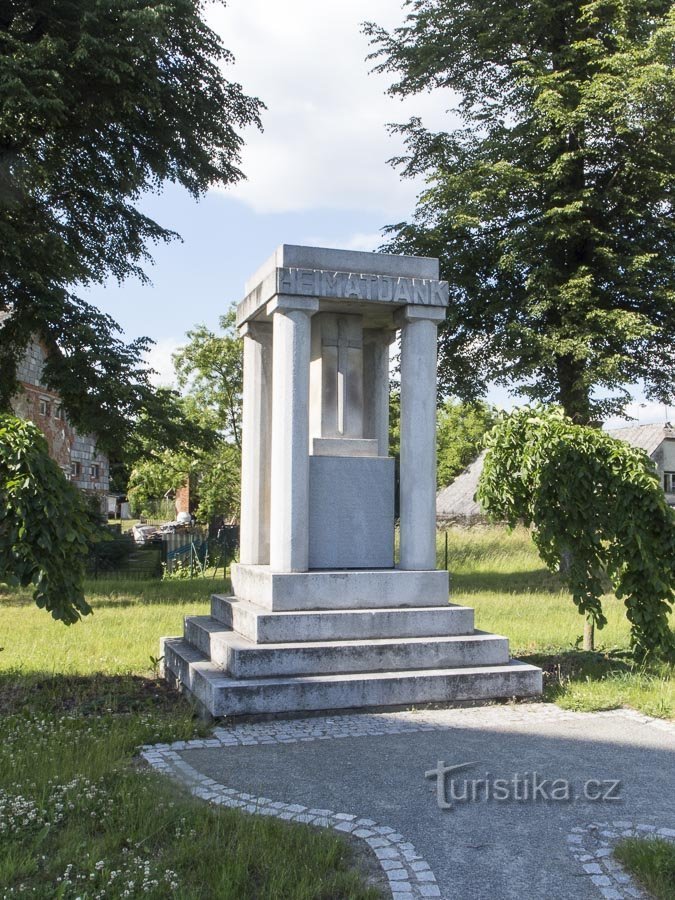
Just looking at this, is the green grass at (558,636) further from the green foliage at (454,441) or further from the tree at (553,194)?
the green foliage at (454,441)

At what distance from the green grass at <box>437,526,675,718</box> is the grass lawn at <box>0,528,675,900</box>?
2 centimetres

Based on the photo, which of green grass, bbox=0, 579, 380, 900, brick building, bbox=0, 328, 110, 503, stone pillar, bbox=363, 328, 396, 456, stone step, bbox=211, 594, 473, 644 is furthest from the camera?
brick building, bbox=0, 328, 110, 503

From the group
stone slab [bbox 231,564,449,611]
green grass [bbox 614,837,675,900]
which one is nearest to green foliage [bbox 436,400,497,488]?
stone slab [bbox 231,564,449,611]

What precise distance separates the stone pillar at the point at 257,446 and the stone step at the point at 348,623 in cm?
117

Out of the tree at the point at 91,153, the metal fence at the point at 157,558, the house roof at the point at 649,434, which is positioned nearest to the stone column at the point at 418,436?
the tree at the point at 91,153

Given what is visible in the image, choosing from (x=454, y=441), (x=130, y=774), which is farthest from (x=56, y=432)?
(x=130, y=774)

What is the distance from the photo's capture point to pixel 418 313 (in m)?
7.67

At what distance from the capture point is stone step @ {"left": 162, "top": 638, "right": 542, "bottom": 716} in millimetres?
6160

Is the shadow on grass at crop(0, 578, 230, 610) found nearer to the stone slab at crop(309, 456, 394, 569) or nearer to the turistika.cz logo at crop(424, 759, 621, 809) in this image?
the stone slab at crop(309, 456, 394, 569)

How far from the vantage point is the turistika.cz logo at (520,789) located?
14.8ft

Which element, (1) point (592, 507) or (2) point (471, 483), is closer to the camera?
(1) point (592, 507)

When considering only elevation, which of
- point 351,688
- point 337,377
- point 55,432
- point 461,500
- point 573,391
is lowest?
point 351,688

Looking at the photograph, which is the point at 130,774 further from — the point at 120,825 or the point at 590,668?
the point at 590,668

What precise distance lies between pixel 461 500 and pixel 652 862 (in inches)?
1353
